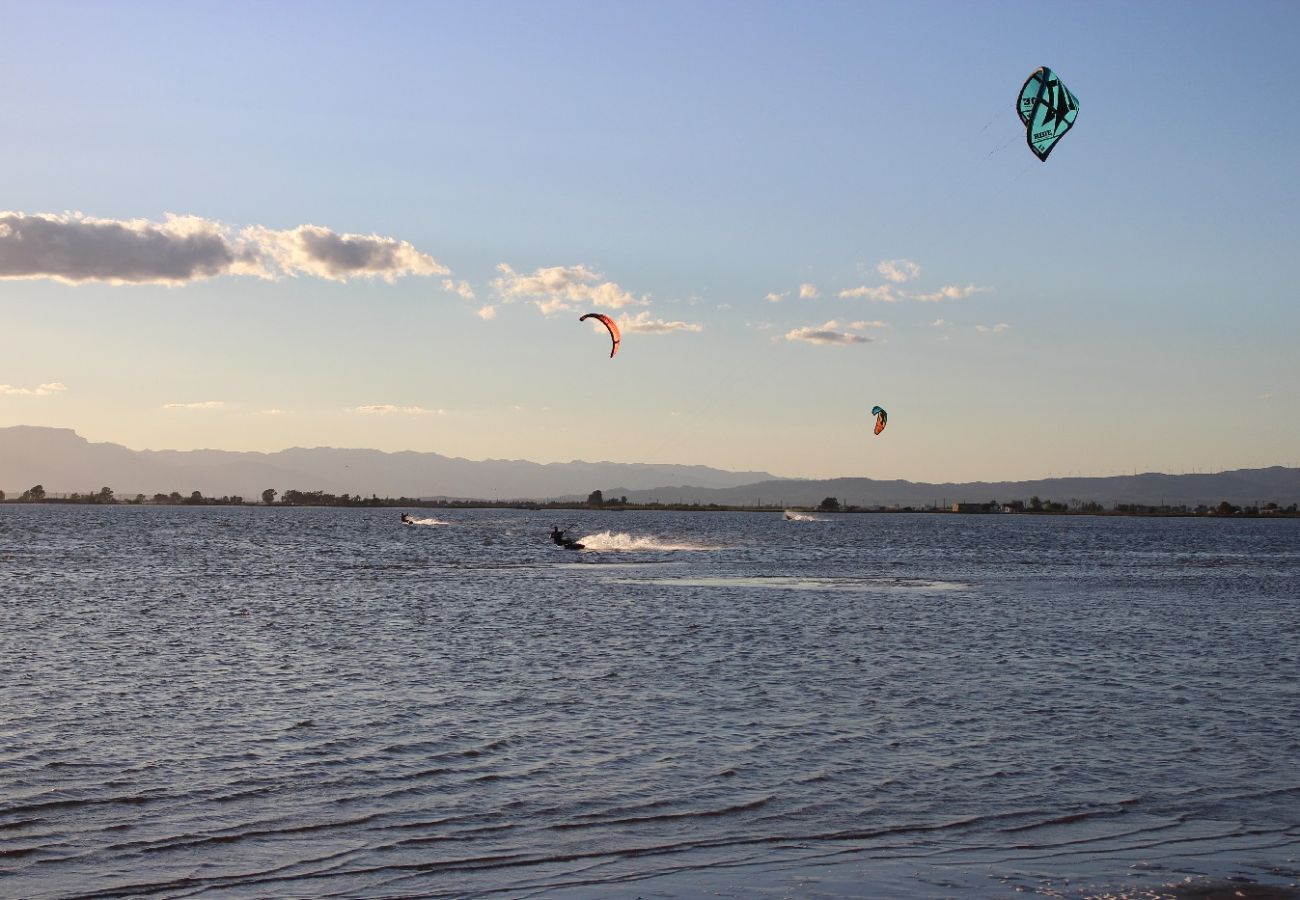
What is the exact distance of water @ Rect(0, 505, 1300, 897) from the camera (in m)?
11.7

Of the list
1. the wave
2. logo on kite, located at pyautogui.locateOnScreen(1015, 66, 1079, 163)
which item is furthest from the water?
the wave

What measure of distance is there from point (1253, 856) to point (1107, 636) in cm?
2188

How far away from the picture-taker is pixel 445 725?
61.6ft

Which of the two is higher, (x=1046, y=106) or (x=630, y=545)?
(x=1046, y=106)

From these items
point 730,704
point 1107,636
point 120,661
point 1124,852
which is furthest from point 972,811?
point 1107,636

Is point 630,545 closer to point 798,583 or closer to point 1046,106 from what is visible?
point 798,583

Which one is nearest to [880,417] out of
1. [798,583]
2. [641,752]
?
[798,583]

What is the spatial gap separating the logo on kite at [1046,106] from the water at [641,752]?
1040cm

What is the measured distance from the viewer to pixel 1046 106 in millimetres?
23656

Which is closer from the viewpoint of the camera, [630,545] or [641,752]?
[641,752]

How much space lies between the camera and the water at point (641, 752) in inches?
461

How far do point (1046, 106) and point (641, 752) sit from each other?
14.7m

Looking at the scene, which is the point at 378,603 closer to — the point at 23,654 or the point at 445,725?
the point at 23,654

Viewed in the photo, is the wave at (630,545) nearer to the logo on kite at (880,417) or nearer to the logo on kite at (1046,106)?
the logo on kite at (880,417)
